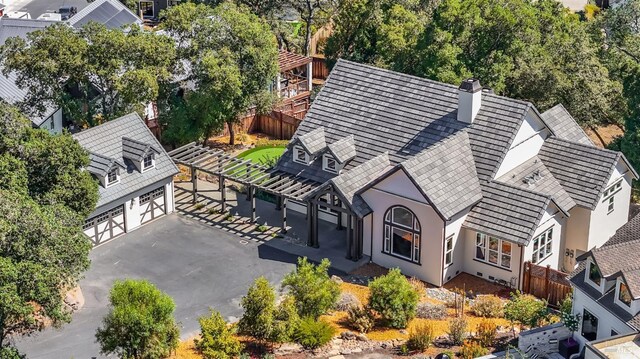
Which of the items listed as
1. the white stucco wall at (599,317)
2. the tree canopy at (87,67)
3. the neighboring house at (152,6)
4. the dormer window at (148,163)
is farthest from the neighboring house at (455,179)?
the neighboring house at (152,6)

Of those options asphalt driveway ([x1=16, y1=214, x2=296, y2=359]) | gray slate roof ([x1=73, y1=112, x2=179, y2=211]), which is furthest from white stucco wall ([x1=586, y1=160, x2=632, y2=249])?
gray slate roof ([x1=73, y1=112, x2=179, y2=211])

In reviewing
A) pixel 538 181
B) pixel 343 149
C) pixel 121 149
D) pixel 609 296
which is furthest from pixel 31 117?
pixel 609 296

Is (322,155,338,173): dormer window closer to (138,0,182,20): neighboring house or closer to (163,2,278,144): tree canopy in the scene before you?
(163,2,278,144): tree canopy

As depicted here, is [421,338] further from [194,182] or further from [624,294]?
[194,182]

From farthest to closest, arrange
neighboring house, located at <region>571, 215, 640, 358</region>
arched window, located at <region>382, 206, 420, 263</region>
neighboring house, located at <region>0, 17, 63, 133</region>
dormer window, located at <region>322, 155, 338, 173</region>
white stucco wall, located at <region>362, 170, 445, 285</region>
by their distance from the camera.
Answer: neighboring house, located at <region>0, 17, 63, 133</region> < dormer window, located at <region>322, 155, 338, 173</region> < arched window, located at <region>382, 206, 420, 263</region> < white stucco wall, located at <region>362, 170, 445, 285</region> < neighboring house, located at <region>571, 215, 640, 358</region>

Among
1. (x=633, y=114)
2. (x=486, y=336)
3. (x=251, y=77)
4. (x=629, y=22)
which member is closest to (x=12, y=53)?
(x=251, y=77)

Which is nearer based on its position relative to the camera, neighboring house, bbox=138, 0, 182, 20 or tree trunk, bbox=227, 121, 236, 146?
tree trunk, bbox=227, 121, 236, 146

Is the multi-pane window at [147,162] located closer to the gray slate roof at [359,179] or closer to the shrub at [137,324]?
the gray slate roof at [359,179]

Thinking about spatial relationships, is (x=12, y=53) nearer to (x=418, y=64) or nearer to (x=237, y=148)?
(x=237, y=148)
